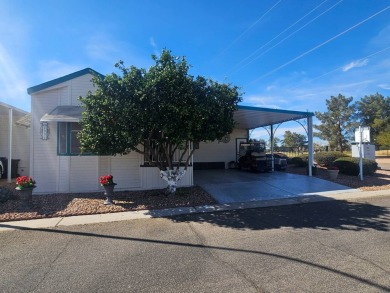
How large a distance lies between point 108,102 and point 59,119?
8.64 ft

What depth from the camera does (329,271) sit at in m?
3.67

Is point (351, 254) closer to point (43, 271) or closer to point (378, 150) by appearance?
point (43, 271)

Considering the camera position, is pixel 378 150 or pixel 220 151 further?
pixel 378 150

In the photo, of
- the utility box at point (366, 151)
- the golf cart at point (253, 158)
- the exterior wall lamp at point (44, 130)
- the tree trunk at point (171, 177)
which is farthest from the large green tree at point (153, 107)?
the utility box at point (366, 151)

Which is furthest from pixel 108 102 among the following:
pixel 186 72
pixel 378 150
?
pixel 378 150

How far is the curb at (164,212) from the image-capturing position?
6.44m

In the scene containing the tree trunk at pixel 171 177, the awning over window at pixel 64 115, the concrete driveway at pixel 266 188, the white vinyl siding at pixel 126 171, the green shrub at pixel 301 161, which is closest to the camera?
the awning over window at pixel 64 115

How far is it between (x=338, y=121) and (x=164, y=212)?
41845 mm

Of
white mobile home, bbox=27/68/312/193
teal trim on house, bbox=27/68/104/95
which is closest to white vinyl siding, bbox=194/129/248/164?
white mobile home, bbox=27/68/312/193

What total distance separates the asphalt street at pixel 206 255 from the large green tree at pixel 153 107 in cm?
260

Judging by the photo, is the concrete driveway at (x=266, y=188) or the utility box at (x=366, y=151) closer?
the concrete driveway at (x=266, y=188)

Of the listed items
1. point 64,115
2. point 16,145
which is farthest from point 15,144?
point 64,115

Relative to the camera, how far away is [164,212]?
7473 millimetres

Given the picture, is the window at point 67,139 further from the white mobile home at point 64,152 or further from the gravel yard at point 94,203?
the gravel yard at point 94,203
